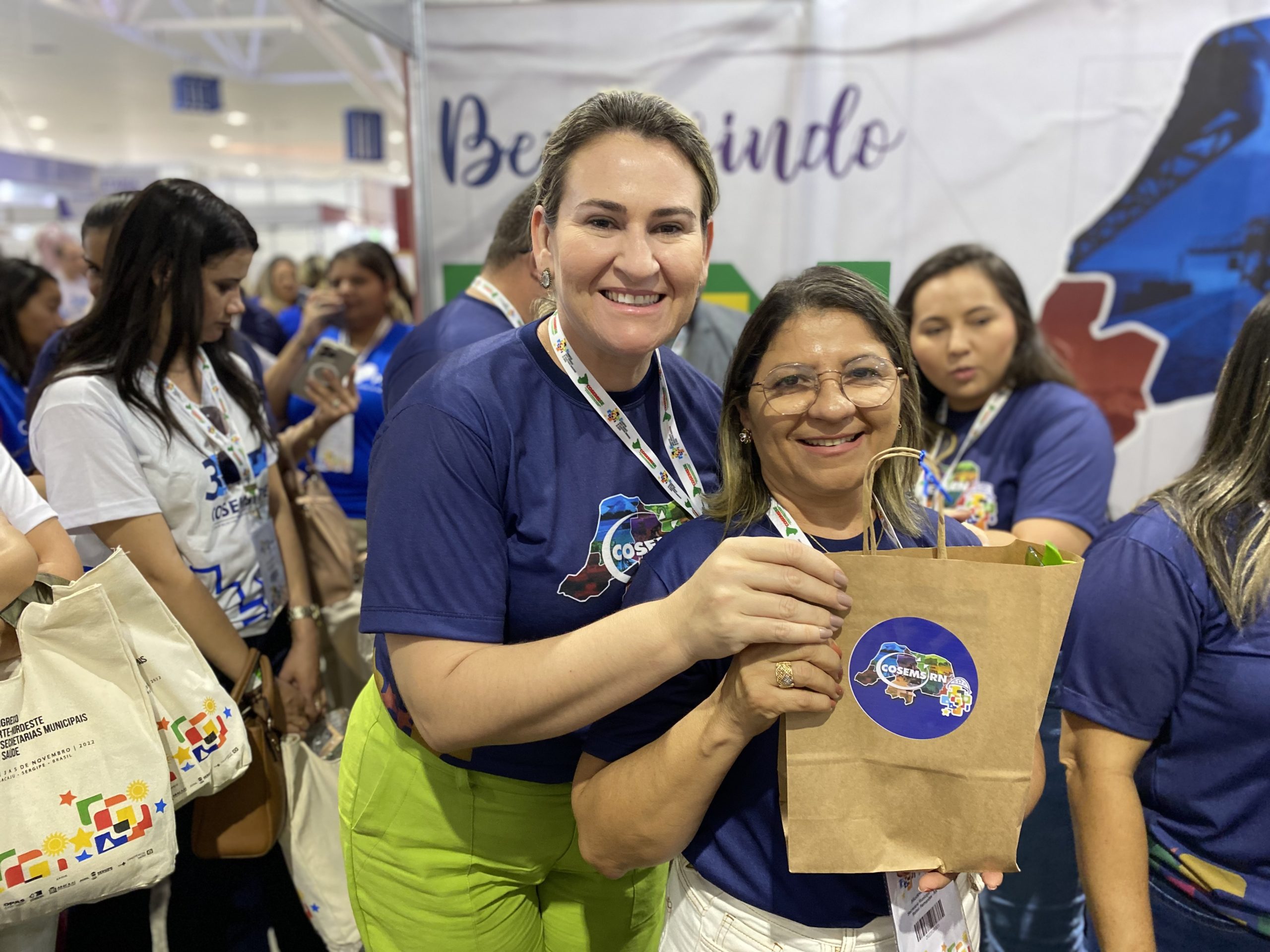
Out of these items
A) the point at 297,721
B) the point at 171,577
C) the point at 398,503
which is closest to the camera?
the point at 398,503

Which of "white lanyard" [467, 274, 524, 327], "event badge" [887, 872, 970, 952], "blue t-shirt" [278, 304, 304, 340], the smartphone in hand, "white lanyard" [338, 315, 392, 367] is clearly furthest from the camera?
"blue t-shirt" [278, 304, 304, 340]

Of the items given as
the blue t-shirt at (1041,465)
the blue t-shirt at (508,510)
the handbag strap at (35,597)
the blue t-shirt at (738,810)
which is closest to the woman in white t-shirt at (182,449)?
the handbag strap at (35,597)

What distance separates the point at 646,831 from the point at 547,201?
840mm

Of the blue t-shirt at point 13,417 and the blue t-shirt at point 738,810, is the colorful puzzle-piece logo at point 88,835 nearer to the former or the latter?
the blue t-shirt at point 738,810

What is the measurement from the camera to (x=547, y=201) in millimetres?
1184

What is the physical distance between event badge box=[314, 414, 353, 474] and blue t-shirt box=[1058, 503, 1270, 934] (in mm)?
2339

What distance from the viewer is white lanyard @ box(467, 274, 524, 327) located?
2.04m

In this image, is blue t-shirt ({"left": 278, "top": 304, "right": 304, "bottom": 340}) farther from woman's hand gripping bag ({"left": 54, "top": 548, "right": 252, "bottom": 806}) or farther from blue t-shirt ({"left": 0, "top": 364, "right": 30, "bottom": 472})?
woman's hand gripping bag ({"left": 54, "top": 548, "right": 252, "bottom": 806})

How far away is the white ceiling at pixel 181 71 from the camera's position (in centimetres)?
534

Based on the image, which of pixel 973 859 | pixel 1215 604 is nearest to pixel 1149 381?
pixel 1215 604

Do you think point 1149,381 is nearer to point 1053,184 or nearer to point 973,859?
point 1053,184

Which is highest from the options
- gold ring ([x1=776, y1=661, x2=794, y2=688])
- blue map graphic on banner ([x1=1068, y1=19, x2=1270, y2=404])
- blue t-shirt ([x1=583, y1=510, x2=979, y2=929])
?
blue map graphic on banner ([x1=1068, y1=19, x2=1270, y2=404])

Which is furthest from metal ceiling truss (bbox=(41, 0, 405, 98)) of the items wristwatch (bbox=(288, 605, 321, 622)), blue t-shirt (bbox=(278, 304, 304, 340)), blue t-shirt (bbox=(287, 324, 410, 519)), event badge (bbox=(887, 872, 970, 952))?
event badge (bbox=(887, 872, 970, 952))

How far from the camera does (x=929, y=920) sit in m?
1.09
